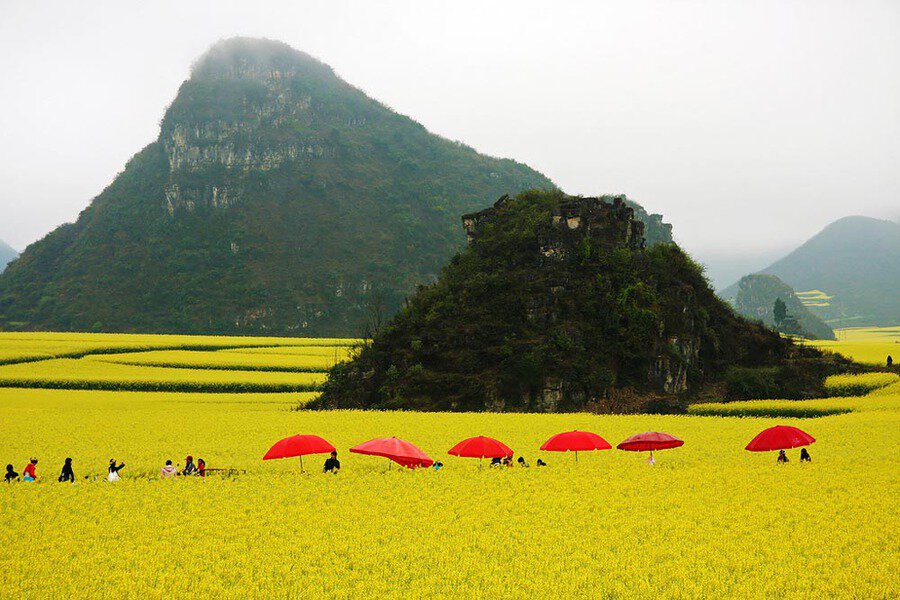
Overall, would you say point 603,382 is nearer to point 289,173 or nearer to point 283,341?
point 283,341

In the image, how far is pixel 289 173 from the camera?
186250 mm

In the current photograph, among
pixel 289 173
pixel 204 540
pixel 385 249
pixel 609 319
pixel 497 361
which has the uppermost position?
pixel 289 173

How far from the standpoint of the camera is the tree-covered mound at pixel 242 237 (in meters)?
149

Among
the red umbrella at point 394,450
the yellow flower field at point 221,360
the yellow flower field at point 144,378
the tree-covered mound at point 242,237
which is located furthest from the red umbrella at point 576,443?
the tree-covered mound at point 242,237

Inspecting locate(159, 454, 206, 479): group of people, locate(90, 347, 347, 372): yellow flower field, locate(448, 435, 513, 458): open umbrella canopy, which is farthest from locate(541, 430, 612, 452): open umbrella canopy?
locate(90, 347, 347, 372): yellow flower field

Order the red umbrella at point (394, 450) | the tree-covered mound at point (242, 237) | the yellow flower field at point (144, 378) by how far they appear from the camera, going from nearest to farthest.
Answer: the red umbrella at point (394, 450), the yellow flower field at point (144, 378), the tree-covered mound at point (242, 237)

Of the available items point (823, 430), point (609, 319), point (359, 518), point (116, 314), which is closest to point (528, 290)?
point (609, 319)

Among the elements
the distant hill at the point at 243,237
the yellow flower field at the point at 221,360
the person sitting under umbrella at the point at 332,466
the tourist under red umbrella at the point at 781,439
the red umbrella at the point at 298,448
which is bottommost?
Answer: the person sitting under umbrella at the point at 332,466

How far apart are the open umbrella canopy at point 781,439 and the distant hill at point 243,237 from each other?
113m

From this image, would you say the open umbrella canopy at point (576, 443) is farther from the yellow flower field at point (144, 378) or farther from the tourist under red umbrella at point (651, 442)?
the yellow flower field at point (144, 378)

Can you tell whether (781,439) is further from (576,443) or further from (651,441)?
(576,443)

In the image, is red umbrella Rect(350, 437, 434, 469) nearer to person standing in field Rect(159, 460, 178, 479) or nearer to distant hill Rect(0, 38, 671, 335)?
person standing in field Rect(159, 460, 178, 479)

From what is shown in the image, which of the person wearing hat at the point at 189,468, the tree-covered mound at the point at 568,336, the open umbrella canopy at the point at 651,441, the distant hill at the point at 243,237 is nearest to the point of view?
the open umbrella canopy at the point at 651,441

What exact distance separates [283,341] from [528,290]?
58.3 meters
